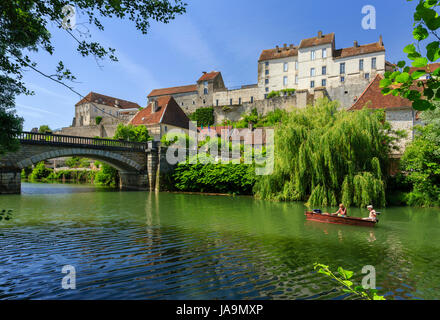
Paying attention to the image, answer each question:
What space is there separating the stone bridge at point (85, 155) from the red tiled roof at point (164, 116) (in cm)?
1714

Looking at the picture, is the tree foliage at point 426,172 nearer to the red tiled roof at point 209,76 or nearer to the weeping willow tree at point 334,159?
the weeping willow tree at point 334,159

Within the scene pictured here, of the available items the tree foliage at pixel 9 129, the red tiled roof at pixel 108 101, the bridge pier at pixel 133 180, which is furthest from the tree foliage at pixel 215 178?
the red tiled roof at pixel 108 101

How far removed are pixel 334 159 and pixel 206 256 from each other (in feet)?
45.0

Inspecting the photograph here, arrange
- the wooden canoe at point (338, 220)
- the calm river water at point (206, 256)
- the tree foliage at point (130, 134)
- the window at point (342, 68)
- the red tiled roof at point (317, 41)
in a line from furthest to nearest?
1. the red tiled roof at point (317, 41)
2. the window at point (342, 68)
3. the tree foliage at point (130, 134)
4. the wooden canoe at point (338, 220)
5. the calm river water at point (206, 256)

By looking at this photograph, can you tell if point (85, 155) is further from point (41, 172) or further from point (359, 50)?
point (359, 50)

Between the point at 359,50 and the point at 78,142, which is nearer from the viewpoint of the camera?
the point at 78,142

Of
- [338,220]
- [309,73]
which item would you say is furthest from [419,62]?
[309,73]

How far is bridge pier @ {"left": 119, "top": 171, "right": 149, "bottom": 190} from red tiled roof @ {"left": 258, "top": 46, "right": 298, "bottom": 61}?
40722 millimetres

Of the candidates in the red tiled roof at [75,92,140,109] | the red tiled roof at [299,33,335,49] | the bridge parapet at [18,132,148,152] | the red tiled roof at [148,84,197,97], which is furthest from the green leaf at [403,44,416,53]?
the red tiled roof at [75,92,140,109]

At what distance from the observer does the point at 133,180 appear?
36.5m

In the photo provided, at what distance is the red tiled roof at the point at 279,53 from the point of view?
207 ft
